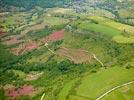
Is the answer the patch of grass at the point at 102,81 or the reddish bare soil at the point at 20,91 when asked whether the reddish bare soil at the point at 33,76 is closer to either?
the reddish bare soil at the point at 20,91

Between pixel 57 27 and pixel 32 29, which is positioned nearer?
pixel 57 27

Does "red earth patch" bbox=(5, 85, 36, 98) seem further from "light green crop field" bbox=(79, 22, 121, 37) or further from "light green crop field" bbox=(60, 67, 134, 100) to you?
"light green crop field" bbox=(79, 22, 121, 37)

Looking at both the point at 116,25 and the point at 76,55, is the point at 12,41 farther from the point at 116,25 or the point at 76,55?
the point at 116,25

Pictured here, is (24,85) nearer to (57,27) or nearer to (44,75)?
(44,75)

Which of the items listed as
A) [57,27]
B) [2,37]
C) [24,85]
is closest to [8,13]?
[2,37]

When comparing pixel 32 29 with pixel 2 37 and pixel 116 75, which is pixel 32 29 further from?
pixel 116 75

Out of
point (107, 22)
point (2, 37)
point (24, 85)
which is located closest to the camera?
point (24, 85)

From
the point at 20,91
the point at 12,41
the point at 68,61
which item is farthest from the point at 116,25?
the point at 20,91

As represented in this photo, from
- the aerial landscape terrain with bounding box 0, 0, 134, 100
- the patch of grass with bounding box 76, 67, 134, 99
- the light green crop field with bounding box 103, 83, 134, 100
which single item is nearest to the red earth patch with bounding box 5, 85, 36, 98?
the aerial landscape terrain with bounding box 0, 0, 134, 100

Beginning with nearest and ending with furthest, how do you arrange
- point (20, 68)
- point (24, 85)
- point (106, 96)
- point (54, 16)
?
1. point (106, 96)
2. point (24, 85)
3. point (20, 68)
4. point (54, 16)
